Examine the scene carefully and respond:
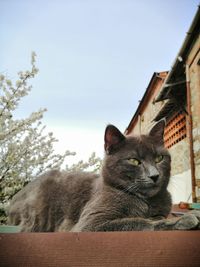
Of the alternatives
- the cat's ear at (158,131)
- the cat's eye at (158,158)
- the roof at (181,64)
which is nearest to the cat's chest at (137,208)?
the cat's eye at (158,158)

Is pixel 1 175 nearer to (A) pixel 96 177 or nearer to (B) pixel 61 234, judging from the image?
(A) pixel 96 177

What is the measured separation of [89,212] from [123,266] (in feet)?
2.92

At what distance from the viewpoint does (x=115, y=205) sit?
5.54 feet

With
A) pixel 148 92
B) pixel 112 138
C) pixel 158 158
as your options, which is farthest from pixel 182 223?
pixel 148 92

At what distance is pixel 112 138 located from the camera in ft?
6.38

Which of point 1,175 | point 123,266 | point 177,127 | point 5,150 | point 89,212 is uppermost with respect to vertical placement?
point 177,127

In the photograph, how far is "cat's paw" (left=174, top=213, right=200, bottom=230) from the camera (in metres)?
1.16

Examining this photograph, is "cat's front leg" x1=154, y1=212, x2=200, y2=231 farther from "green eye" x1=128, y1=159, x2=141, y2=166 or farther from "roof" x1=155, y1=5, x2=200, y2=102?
"roof" x1=155, y1=5, x2=200, y2=102

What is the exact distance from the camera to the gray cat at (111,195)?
163 cm

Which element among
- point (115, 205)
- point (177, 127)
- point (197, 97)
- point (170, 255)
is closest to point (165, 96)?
point (177, 127)

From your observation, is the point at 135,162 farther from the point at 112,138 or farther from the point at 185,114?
the point at 185,114

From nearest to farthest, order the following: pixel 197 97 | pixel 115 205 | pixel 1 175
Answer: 1. pixel 115 205
2. pixel 1 175
3. pixel 197 97

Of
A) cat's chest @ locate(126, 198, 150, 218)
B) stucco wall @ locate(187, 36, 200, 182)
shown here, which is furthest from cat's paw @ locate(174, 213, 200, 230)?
stucco wall @ locate(187, 36, 200, 182)

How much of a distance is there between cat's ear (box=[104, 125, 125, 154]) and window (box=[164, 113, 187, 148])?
4.50 metres
